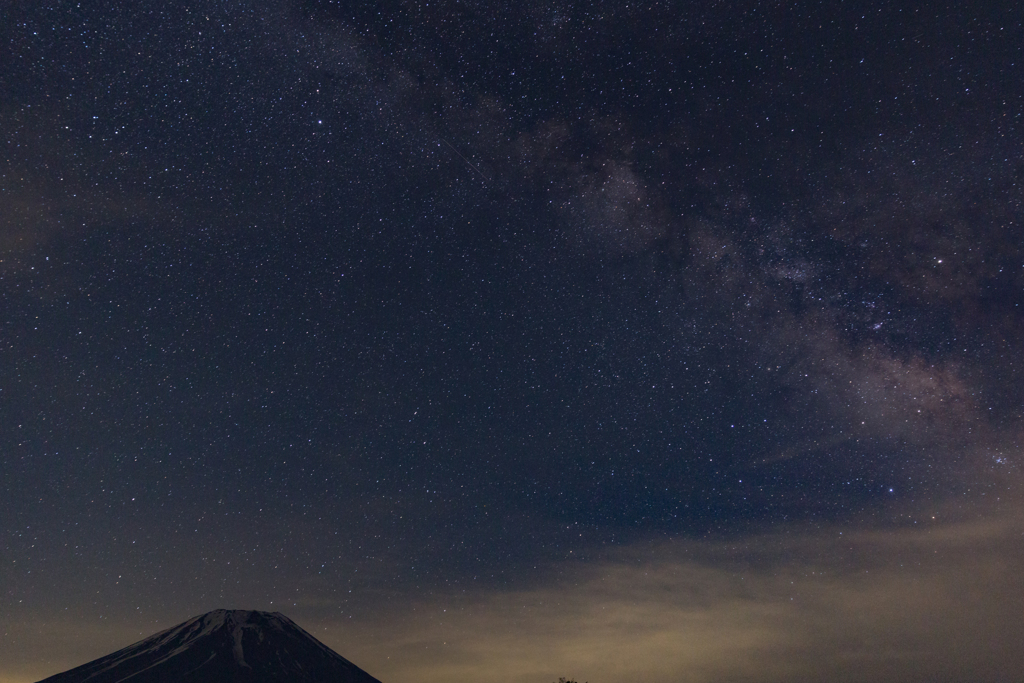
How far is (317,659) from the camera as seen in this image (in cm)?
14712

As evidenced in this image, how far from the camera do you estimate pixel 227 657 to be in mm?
137125

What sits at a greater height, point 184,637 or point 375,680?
point 184,637

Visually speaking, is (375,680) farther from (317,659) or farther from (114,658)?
(114,658)

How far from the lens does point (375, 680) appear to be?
152 m

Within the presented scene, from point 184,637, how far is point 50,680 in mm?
21945

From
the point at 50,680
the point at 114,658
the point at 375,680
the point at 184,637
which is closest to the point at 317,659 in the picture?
the point at 375,680

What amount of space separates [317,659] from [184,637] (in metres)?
25.0

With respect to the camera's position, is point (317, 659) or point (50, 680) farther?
point (317, 659)

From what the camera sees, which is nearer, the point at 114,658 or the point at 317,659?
the point at 114,658

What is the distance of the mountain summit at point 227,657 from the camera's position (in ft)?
429

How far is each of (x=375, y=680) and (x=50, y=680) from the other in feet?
187

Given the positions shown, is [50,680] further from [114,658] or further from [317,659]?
[317,659]

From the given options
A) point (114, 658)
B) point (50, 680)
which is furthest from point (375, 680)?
point (50, 680)

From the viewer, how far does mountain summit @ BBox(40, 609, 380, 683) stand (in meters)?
131
